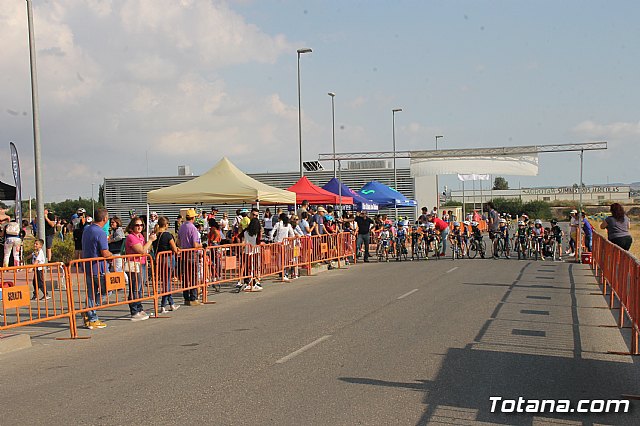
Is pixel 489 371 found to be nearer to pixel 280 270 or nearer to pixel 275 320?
pixel 275 320

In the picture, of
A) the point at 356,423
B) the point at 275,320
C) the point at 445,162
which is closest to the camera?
the point at 356,423

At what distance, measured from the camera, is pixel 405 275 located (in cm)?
2077

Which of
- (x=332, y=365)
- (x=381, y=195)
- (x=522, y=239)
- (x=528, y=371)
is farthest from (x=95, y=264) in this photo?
(x=381, y=195)

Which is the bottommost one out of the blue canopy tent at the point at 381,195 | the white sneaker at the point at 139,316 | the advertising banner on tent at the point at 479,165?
the white sneaker at the point at 139,316

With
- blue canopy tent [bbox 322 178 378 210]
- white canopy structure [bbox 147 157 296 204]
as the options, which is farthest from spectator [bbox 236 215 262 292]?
blue canopy tent [bbox 322 178 378 210]

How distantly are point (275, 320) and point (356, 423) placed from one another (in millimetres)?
6417

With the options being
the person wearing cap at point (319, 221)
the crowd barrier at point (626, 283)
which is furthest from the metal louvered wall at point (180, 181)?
the crowd barrier at point (626, 283)

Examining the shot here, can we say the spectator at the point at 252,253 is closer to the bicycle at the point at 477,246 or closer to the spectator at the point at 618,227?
the spectator at the point at 618,227

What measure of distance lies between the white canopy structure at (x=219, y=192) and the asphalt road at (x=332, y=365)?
7.55 m

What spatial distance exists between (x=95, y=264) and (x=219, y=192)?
1030 centimetres

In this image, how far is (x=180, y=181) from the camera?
226 ft

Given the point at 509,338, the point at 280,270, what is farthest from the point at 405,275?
the point at 509,338

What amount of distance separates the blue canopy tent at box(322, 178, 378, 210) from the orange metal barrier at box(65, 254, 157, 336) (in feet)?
61.9

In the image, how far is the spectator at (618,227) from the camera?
50.4ft
